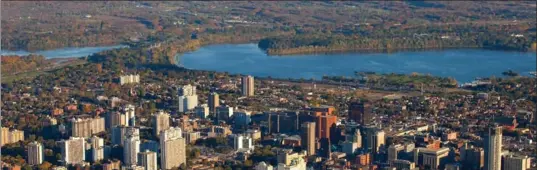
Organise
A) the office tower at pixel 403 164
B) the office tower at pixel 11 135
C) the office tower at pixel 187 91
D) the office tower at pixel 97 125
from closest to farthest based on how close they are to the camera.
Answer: the office tower at pixel 403 164
the office tower at pixel 11 135
the office tower at pixel 97 125
the office tower at pixel 187 91

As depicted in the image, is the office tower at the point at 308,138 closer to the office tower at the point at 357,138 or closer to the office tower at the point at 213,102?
the office tower at the point at 357,138

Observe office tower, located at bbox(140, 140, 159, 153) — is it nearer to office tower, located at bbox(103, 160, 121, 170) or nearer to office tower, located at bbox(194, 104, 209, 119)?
office tower, located at bbox(103, 160, 121, 170)

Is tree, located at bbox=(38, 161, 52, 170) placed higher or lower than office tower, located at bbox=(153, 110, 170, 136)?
lower

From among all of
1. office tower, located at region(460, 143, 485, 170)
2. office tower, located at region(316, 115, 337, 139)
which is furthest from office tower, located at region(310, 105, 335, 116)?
office tower, located at region(460, 143, 485, 170)

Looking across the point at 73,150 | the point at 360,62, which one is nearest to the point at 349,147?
the point at 73,150

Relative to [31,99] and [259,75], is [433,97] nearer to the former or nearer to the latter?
[259,75]

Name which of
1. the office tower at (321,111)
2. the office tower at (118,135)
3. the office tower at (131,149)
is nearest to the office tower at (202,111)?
the office tower at (321,111)

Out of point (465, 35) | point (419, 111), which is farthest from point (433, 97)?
point (465, 35)

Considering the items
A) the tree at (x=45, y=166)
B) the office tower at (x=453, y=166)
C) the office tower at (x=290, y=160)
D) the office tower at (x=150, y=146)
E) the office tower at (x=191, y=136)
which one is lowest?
the tree at (x=45, y=166)
